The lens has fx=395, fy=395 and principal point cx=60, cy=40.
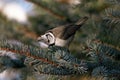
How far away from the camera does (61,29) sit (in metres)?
2.68

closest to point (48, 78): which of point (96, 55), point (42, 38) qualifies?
point (96, 55)

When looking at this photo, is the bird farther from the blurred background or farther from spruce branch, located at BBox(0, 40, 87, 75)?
spruce branch, located at BBox(0, 40, 87, 75)

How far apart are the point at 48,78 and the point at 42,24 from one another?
201 cm

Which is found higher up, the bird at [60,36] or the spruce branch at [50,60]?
the bird at [60,36]

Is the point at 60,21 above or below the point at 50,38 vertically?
above

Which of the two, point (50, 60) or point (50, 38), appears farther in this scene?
point (50, 38)

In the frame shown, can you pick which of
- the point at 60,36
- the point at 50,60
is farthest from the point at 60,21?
the point at 50,60

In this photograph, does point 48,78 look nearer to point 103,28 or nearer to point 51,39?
point 103,28

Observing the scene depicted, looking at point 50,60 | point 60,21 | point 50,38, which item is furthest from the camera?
point 60,21

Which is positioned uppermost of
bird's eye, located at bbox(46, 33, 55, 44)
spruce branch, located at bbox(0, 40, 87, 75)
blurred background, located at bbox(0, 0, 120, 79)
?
blurred background, located at bbox(0, 0, 120, 79)

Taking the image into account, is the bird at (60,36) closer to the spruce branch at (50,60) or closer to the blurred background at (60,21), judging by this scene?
the blurred background at (60,21)

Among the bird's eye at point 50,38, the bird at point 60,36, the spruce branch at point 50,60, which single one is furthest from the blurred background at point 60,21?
the spruce branch at point 50,60

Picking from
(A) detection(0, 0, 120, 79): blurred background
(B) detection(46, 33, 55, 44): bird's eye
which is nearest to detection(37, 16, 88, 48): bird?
(B) detection(46, 33, 55, 44): bird's eye

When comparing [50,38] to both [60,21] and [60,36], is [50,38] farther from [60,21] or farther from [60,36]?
[60,21]
